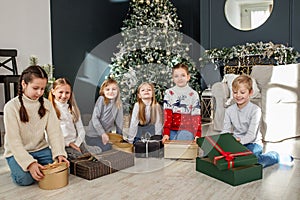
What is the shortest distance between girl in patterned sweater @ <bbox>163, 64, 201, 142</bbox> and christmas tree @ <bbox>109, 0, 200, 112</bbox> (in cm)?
163

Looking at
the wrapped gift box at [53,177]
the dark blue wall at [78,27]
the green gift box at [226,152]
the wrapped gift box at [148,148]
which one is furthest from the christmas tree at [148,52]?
the wrapped gift box at [53,177]

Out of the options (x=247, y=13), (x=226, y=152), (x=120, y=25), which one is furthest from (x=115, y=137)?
(x=247, y=13)

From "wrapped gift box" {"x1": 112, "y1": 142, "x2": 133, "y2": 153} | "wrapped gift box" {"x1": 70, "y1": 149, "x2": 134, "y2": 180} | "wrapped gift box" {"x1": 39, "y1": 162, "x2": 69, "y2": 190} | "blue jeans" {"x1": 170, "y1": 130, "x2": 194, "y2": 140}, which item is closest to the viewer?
"wrapped gift box" {"x1": 39, "y1": 162, "x2": 69, "y2": 190}

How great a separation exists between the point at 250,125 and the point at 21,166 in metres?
1.71

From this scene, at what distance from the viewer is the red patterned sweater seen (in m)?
3.17

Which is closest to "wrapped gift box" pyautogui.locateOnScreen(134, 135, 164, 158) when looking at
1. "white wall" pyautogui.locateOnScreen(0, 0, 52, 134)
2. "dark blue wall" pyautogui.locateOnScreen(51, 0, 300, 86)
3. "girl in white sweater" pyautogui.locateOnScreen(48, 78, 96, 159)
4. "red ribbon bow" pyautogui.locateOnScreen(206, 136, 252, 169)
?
"girl in white sweater" pyautogui.locateOnScreen(48, 78, 96, 159)

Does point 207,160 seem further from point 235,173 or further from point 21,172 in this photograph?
point 21,172

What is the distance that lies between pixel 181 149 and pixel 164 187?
26.2 inches

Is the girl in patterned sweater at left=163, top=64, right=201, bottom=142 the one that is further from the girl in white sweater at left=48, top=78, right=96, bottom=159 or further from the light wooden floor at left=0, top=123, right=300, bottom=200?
the girl in white sweater at left=48, top=78, right=96, bottom=159

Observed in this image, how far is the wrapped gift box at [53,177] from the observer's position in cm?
230

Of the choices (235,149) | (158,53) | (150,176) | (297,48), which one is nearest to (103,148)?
(150,176)

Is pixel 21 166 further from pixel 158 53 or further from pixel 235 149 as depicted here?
pixel 158 53

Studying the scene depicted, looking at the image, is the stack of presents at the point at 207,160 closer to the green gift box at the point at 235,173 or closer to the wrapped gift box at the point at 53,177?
the green gift box at the point at 235,173

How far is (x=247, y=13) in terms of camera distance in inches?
227
